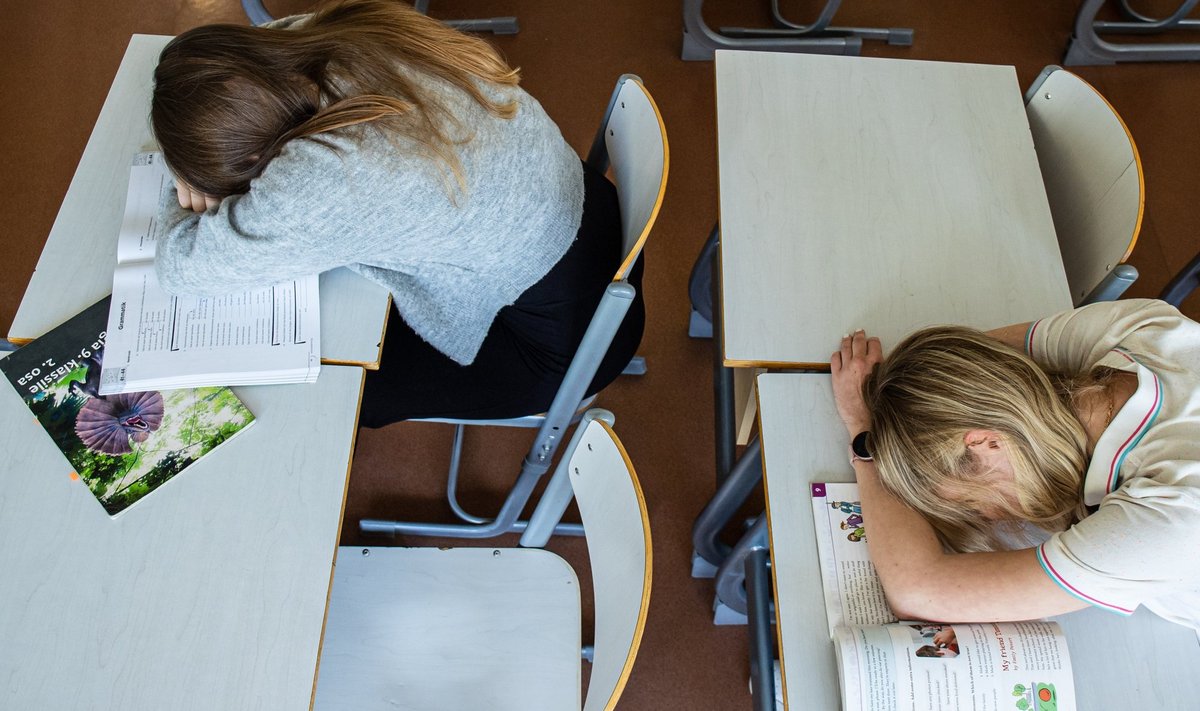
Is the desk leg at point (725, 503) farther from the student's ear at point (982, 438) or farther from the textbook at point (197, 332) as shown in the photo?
the textbook at point (197, 332)

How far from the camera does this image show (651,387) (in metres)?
2.11

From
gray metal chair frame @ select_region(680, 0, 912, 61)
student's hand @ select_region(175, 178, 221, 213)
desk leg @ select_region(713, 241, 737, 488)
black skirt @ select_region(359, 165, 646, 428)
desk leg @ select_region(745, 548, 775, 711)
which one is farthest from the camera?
gray metal chair frame @ select_region(680, 0, 912, 61)

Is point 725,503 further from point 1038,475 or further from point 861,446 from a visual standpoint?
point 1038,475

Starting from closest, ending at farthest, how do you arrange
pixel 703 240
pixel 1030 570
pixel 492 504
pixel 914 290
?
pixel 1030 570 < pixel 914 290 < pixel 492 504 < pixel 703 240

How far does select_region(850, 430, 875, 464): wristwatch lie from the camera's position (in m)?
1.11

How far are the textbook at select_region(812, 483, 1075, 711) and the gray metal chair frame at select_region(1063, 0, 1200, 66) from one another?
241 centimetres

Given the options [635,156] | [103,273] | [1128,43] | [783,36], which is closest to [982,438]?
[635,156]

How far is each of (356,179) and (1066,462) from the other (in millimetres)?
938

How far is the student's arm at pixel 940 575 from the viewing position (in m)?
0.95

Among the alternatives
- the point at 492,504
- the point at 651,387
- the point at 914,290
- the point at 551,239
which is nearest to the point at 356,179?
the point at 551,239

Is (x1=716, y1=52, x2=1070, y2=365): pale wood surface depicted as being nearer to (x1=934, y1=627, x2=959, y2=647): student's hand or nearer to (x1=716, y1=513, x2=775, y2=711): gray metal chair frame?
(x1=716, y1=513, x2=775, y2=711): gray metal chair frame

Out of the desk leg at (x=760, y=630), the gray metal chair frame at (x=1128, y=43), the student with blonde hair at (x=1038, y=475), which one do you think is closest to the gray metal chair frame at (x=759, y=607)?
the desk leg at (x=760, y=630)

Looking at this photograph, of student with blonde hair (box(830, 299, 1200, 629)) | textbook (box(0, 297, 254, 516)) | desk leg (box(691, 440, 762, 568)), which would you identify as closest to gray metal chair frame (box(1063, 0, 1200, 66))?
student with blonde hair (box(830, 299, 1200, 629))

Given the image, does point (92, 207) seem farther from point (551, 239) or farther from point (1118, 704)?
point (1118, 704)
